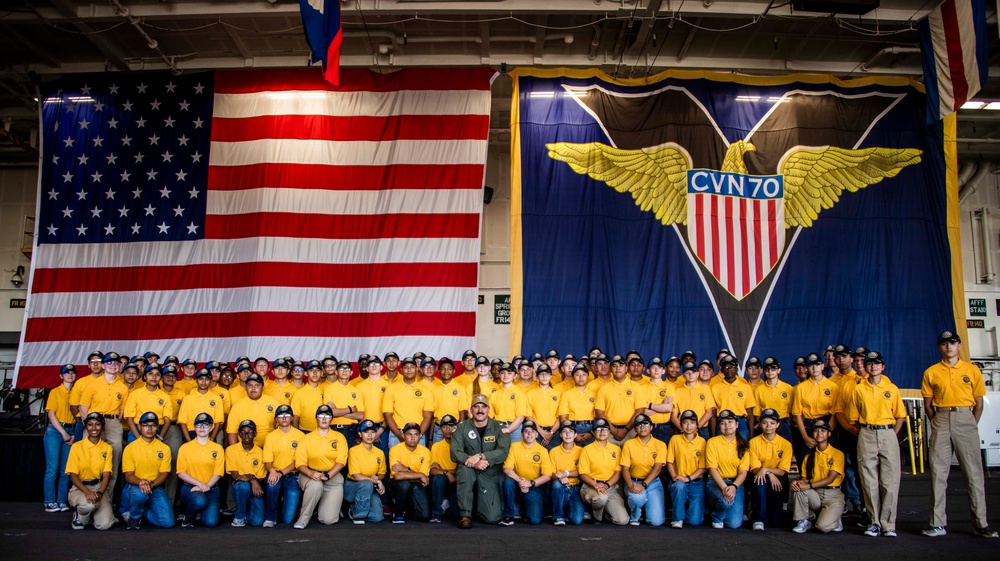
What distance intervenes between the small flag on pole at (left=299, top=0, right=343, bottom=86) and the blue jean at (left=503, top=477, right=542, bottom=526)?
16.9ft

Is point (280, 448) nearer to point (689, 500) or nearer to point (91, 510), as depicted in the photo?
point (91, 510)

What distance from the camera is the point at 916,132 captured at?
11469mm

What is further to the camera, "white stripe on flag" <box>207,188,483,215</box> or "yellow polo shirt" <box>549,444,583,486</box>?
"white stripe on flag" <box>207,188,483,215</box>

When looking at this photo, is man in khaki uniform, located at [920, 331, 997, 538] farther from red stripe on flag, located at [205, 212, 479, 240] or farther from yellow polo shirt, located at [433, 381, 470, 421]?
red stripe on flag, located at [205, 212, 479, 240]

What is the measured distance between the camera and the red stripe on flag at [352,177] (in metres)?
11.0


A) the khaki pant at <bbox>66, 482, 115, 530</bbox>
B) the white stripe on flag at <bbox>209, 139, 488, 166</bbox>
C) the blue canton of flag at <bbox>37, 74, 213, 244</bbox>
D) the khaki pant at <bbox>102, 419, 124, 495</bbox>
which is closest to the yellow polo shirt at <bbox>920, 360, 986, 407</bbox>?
the white stripe on flag at <bbox>209, 139, 488, 166</bbox>

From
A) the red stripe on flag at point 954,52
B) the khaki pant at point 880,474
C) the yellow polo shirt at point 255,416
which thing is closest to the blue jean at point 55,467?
the yellow polo shirt at point 255,416

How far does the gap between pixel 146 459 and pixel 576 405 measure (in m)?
4.53

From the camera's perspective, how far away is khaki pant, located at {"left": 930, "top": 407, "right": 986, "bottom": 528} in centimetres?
646

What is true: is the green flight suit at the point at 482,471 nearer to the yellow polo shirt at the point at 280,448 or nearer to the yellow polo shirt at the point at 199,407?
the yellow polo shirt at the point at 280,448

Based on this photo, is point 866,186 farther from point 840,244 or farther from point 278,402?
point 278,402

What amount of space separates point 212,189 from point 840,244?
32.3 feet

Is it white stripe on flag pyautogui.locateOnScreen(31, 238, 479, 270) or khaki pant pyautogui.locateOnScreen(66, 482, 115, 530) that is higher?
white stripe on flag pyautogui.locateOnScreen(31, 238, 479, 270)

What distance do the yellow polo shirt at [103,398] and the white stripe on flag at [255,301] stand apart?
2652 mm
